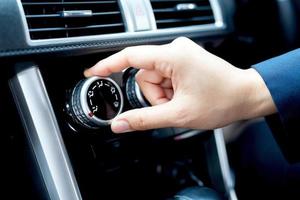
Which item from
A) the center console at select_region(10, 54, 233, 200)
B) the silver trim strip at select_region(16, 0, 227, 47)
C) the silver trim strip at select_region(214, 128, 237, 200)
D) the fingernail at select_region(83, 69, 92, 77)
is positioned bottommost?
the silver trim strip at select_region(214, 128, 237, 200)

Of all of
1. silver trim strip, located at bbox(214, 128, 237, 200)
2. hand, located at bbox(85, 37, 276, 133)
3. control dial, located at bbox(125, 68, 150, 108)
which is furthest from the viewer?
silver trim strip, located at bbox(214, 128, 237, 200)

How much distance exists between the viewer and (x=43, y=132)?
70 centimetres

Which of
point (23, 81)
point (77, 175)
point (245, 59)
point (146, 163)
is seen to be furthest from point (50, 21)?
point (245, 59)

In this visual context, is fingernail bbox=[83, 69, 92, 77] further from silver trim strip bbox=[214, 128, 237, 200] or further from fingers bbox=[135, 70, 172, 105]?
silver trim strip bbox=[214, 128, 237, 200]

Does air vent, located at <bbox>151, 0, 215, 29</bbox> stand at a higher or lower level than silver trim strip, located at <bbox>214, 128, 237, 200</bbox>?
higher

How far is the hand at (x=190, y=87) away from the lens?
677 millimetres

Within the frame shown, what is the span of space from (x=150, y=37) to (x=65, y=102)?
211 mm

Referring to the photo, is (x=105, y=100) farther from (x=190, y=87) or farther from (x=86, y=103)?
(x=190, y=87)

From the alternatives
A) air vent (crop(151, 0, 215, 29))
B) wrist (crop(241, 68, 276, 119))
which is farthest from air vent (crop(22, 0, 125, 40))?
wrist (crop(241, 68, 276, 119))

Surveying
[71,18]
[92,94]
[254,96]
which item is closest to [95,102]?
[92,94]

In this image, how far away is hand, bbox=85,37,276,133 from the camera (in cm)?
68

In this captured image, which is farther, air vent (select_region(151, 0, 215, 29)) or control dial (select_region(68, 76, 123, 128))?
air vent (select_region(151, 0, 215, 29))

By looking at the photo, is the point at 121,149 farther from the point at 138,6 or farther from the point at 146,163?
the point at 138,6

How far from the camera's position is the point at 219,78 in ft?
2.26
